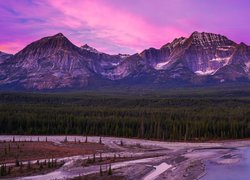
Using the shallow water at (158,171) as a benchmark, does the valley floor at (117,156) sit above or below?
above

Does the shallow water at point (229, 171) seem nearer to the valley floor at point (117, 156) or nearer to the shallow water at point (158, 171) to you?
the valley floor at point (117, 156)

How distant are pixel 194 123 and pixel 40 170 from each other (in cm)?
6494

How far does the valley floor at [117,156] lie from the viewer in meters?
70.9

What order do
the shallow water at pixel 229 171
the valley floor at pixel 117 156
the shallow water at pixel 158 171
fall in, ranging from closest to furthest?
the shallow water at pixel 158 171 → the shallow water at pixel 229 171 → the valley floor at pixel 117 156

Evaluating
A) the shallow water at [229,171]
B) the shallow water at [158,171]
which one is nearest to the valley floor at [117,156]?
the shallow water at [158,171]

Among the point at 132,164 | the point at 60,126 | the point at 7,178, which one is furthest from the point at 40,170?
the point at 60,126

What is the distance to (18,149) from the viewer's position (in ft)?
307

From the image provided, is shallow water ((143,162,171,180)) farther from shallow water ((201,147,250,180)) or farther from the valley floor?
shallow water ((201,147,250,180))

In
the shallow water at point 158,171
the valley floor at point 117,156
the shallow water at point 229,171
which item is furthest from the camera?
the valley floor at point 117,156

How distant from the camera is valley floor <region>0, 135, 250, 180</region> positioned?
70938 millimetres

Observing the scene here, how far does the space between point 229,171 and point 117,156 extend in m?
22.6

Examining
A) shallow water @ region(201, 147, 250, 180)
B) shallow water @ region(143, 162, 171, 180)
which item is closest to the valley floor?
shallow water @ region(143, 162, 171, 180)

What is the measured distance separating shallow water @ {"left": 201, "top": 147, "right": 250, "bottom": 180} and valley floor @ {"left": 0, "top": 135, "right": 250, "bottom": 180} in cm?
137

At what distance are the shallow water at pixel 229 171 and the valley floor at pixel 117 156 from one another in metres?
1.37
